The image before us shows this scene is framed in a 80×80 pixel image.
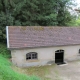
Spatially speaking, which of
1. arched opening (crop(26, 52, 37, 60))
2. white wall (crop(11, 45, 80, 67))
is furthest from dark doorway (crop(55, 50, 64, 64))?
arched opening (crop(26, 52, 37, 60))

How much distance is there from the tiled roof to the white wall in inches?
24.7

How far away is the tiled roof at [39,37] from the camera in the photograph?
1493 cm

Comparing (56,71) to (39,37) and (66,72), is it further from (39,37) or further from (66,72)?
(39,37)

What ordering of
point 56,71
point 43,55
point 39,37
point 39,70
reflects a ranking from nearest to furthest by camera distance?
point 56,71 < point 39,70 < point 43,55 < point 39,37

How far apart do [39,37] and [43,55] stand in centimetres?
234

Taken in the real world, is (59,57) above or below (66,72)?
above

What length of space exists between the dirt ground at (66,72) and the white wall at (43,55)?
107 cm

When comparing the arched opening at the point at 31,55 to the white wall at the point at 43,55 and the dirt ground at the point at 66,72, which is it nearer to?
the white wall at the point at 43,55

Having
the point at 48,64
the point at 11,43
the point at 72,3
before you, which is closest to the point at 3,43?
the point at 11,43

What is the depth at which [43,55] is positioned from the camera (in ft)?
50.7

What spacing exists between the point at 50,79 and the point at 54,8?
14.5 metres

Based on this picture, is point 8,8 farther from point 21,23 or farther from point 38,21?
point 38,21

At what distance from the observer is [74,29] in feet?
60.8

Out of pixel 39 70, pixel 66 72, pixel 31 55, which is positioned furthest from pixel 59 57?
pixel 31 55
